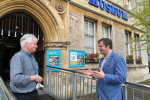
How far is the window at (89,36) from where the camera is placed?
698cm

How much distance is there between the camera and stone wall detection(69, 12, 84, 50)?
5906 mm

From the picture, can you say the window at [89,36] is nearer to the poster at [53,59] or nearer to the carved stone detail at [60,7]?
the carved stone detail at [60,7]

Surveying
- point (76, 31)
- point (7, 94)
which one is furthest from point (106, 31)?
point (7, 94)

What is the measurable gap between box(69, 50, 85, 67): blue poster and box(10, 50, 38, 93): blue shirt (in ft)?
12.9

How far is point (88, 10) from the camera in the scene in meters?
6.80

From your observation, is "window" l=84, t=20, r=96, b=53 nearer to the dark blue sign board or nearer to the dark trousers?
the dark blue sign board

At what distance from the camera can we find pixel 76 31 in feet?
20.1

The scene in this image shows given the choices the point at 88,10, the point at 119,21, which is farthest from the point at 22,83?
the point at 119,21

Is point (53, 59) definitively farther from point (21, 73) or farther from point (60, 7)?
point (21, 73)

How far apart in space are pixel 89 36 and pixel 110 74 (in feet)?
18.3

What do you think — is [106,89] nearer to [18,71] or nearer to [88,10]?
[18,71]

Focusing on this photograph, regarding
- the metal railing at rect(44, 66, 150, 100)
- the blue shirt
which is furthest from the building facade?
the blue shirt

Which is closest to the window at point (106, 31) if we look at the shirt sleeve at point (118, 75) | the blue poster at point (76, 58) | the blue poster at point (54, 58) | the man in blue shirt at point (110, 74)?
the blue poster at point (76, 58)

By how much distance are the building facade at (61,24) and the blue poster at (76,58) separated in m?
0.15
